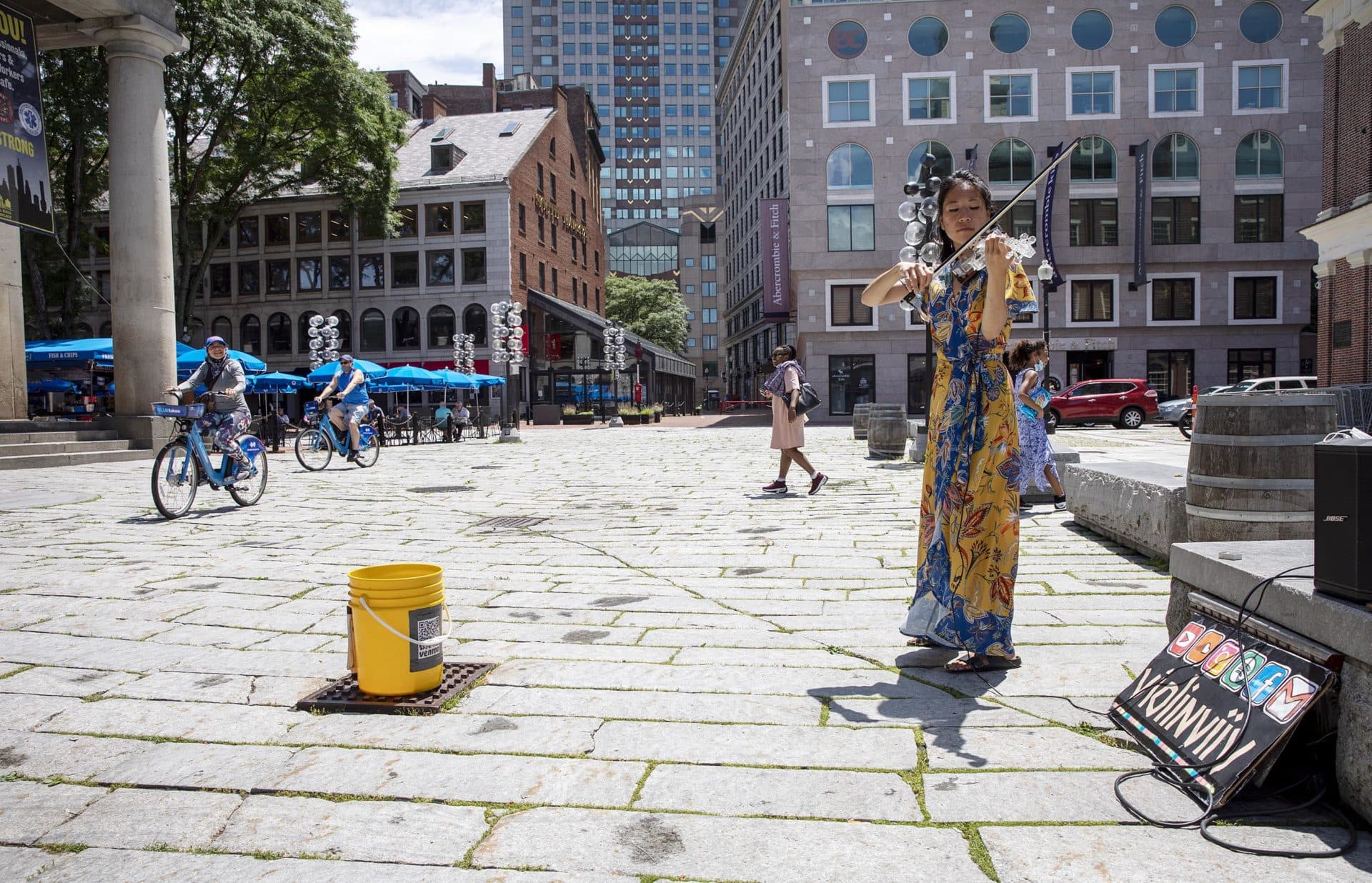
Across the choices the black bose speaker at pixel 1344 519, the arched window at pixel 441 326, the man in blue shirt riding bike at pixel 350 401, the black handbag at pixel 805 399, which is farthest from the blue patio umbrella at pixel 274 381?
the black bose speaker at pixel 1344 519

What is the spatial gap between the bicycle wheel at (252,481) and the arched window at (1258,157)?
42190 mm

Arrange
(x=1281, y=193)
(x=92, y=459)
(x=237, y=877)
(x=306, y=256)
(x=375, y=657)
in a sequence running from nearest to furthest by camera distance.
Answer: (x=237, y=877) → (x=375, y=657) → (x=92, y=459) → (x=1281, y=193) → (x=306, y=256)

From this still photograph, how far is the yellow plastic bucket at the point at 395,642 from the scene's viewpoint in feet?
11.3

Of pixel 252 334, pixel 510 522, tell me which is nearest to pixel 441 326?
pixel 252 334

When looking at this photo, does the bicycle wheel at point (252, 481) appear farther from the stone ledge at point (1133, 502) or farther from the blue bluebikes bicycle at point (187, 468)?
the stone ledge at point (1133, 502)

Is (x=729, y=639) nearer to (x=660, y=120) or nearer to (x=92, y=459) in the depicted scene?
(x=92, y=459)

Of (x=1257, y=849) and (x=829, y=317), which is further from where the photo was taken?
(x=829, y=317)

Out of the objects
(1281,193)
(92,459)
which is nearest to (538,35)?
(1281,193)

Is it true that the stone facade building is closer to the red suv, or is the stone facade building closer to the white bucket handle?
the red suv

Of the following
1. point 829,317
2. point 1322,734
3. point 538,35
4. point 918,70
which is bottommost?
point 1322,734

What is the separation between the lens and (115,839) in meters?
2.41

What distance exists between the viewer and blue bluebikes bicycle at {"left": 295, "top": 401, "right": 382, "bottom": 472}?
14922 mm

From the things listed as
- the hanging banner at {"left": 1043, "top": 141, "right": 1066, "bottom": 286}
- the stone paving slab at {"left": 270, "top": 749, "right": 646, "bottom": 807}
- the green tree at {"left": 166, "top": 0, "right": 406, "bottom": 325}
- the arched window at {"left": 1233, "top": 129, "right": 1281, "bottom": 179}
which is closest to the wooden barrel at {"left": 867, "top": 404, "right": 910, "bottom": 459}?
the stone paving slab at {"left": 270, "top": 749, "right": 646, "bottom": 807}

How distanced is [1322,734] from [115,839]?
3.22m
